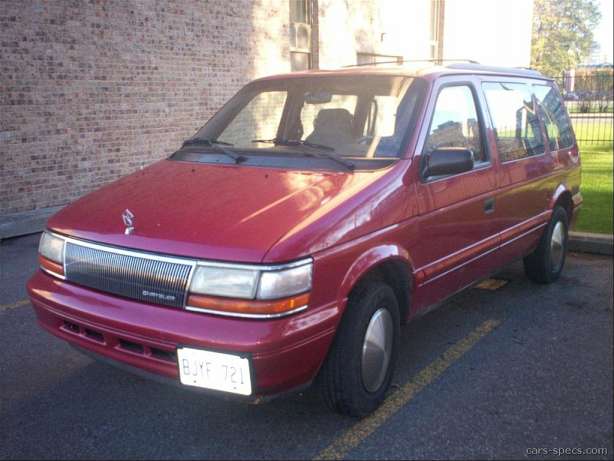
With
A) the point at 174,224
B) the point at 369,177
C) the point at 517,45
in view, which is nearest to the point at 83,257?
the point at 174,224

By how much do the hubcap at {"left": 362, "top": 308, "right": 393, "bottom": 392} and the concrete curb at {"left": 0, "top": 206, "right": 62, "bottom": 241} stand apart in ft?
Result: 19.1

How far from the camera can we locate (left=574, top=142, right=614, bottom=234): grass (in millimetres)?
7398

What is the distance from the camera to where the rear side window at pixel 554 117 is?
549cm

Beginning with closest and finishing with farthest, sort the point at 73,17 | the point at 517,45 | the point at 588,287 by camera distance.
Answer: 1. the point at 588,287
2. the point at 73,17
3. the point at 517,45

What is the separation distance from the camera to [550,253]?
5.55 metres

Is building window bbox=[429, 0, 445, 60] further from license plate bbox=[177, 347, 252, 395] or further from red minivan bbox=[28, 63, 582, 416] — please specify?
license plate bbox=[177, 347, 252, 395]

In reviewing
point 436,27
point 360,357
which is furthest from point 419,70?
point 436,27

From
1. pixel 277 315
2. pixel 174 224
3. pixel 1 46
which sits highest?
pixel 1 46

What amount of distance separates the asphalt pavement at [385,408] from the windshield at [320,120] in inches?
53.9

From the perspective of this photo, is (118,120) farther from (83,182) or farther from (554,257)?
(554,257)

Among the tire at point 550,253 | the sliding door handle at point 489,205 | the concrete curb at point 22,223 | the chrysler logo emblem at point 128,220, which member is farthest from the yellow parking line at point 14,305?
the tire at point 550,253

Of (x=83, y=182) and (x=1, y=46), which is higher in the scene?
(x=1, y=46)

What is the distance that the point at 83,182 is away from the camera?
9.27 metres

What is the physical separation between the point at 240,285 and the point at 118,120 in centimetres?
758
